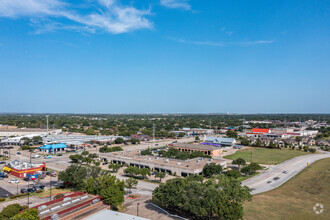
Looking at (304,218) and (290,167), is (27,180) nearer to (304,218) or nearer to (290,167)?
(304,218)

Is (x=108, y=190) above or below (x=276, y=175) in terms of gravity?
above

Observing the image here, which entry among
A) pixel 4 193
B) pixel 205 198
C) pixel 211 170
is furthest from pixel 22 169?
pixel 205 198

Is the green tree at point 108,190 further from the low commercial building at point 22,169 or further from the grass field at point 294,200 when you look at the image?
the low commercial building at point 22,169

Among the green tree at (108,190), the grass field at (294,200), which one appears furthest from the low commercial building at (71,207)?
the grass field at (294,200)

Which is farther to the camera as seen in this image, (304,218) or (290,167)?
(290,167)

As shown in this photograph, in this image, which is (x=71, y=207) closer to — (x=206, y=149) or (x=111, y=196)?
(x=111, y=196)

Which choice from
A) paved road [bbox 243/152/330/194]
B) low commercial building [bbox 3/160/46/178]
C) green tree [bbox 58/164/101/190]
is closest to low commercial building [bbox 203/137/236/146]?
paved road [bbox 243/152/330/194]

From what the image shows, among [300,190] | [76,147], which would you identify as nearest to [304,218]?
[300,190]
